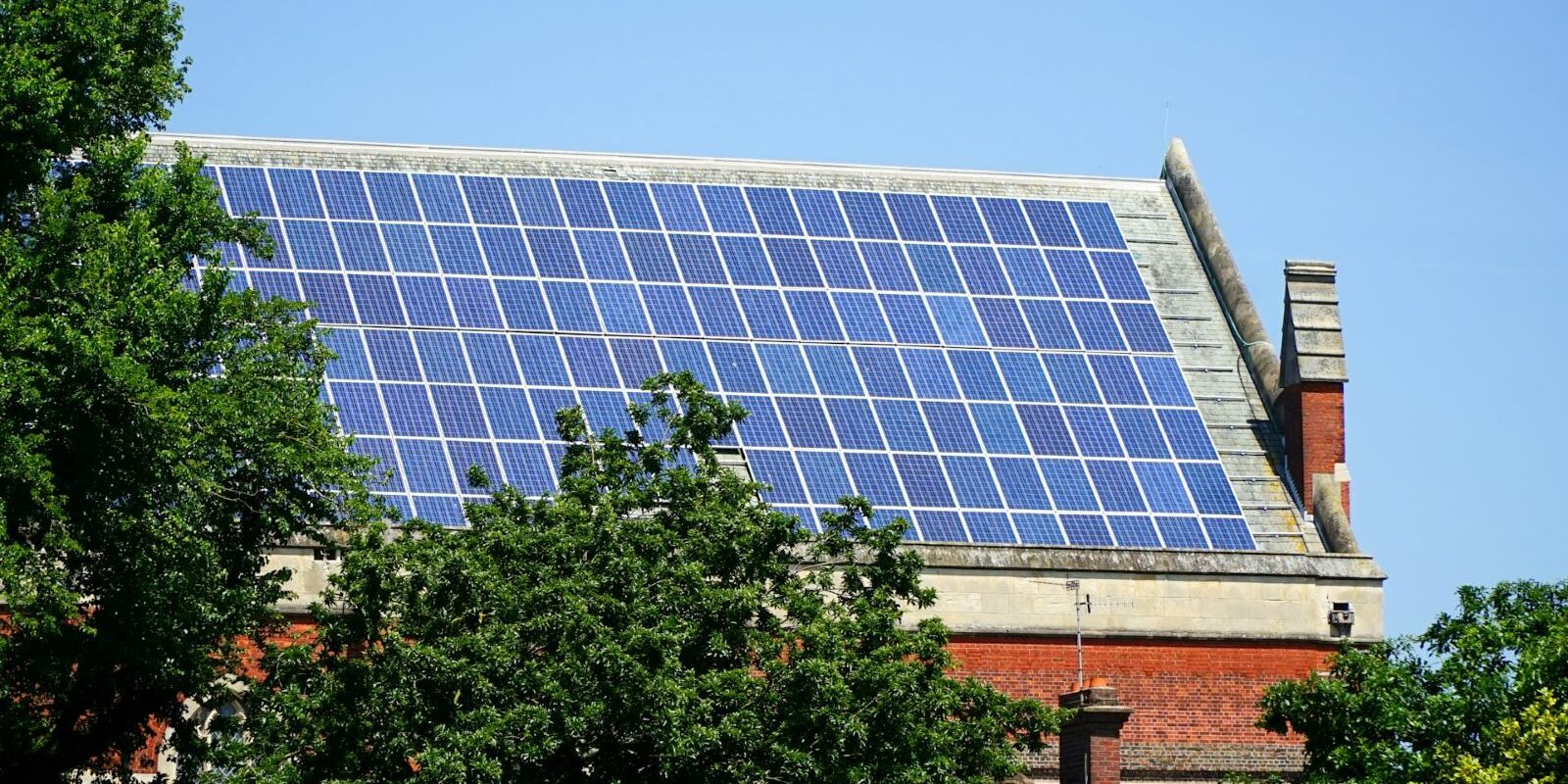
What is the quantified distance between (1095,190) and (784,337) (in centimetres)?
1041

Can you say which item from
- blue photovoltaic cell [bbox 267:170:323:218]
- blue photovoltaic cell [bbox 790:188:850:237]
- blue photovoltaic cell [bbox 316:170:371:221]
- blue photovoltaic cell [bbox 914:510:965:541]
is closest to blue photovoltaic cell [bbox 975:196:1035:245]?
blue photovoltaic cell [bbox 790:188:850:237]

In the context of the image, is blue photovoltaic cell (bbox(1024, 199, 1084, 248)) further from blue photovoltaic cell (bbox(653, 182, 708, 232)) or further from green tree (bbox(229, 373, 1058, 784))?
green tree (bbox(229, 373, 1058, 784))

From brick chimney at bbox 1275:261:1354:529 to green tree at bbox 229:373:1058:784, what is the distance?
14.2 m

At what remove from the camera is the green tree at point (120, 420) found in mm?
33188

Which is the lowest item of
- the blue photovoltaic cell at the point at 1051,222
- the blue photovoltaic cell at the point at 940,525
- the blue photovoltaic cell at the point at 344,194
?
the blue photovoltaic cell at the point at 940,525

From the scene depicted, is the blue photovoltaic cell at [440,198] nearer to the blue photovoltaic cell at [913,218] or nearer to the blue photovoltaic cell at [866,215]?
the blue photovoltaic cell at [866,215]

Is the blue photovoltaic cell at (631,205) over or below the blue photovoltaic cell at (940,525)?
over

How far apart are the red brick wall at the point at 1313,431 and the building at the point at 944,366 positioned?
57 millimetres

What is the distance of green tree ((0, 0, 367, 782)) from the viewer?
33.2 meters

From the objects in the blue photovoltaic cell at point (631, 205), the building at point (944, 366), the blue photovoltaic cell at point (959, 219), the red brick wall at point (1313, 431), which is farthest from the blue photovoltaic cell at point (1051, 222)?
the blue photovoltaic cell at point (631, 205)

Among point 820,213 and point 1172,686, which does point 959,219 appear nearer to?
point 820,213

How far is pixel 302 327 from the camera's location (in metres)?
38.8

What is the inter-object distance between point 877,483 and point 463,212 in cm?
1143

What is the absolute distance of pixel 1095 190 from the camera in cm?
5806
